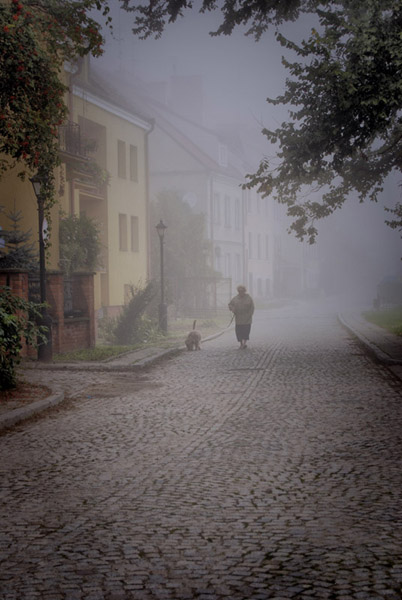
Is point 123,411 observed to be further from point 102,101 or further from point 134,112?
point 134,112

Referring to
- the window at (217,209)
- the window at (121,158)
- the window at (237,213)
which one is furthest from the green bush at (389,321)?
the window at (237,213)

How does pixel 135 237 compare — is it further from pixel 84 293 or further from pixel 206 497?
pixel 206 497

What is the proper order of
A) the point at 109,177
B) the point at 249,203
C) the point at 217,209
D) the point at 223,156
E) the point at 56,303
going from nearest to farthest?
the point at 56,303 → the point at 109,177 → the point at 217,209 → the point at 223,156 → the point at 249,203

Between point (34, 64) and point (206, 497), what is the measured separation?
7.49m

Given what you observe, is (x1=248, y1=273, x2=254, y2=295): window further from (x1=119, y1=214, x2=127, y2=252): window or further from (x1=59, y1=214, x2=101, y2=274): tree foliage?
(x1=59, y1=214, x2=101, y2=274): tree foliage

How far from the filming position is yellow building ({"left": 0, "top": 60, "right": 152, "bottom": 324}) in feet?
84.8

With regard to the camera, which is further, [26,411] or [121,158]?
[121,158]

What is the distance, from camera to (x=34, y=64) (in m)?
10.7

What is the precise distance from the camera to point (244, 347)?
1941 centimetres

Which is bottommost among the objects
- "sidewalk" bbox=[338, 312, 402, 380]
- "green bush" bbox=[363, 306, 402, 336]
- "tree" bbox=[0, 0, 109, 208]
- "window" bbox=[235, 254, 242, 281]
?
"sidewalk" bbox=[338, 312, 402, 380]

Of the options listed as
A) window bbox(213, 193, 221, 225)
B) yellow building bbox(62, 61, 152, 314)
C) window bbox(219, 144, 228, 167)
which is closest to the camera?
yellow building bbox(62, 61, 152, 314)

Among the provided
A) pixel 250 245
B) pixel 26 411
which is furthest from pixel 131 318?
pixel 250 245

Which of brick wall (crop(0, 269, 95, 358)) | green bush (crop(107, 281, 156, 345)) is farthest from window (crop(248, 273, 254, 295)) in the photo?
brick wall (crop(0, 269, 95, 358))

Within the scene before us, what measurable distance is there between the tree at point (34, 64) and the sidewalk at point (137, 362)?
379 cm
